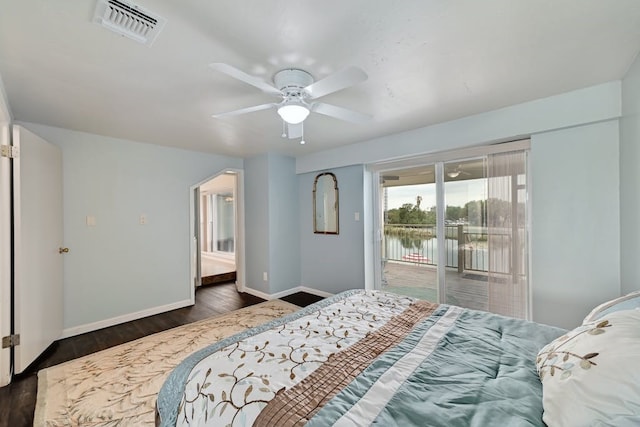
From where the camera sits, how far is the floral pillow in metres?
0.71

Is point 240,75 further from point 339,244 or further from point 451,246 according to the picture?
point 339,244

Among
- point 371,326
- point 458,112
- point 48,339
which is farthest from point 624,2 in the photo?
point 48,339

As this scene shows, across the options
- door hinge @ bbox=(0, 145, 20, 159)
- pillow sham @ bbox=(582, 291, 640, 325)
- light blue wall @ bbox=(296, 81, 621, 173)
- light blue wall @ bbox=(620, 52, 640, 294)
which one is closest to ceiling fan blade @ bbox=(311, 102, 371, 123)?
light blue wall @ bbox=(296, 81, 621, 173)

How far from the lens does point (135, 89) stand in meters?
1.99

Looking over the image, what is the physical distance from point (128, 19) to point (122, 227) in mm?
2757

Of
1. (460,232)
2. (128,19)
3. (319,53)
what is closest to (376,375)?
(319,53)

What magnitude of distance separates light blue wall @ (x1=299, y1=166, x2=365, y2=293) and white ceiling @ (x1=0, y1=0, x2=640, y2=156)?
5.22ft

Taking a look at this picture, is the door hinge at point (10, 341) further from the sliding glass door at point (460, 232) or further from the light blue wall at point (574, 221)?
the light blue wall at point (574, 221)

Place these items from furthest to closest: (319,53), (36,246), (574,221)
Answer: (36,246) < (574,221) < (319,53)

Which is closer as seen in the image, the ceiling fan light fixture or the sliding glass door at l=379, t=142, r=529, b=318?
the ceiling fan light fixture

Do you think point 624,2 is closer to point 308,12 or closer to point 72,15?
point 308,12

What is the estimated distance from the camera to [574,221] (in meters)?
2.26

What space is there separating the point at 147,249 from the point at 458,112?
4.00m

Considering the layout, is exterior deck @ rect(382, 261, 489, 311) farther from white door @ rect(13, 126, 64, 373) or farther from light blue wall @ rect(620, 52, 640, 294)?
white door @ rect(13, 126, 64, 373)
